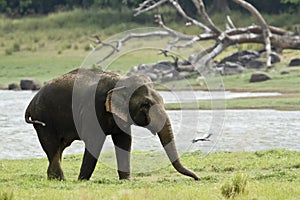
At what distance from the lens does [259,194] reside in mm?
10898

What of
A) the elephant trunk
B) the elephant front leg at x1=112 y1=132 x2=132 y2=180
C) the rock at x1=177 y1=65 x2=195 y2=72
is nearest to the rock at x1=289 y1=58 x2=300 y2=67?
the rock at x1=177 y1=65 x2=195 y2=72

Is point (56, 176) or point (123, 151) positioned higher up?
point (123, 151)

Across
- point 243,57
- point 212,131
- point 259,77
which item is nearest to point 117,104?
point 212,131

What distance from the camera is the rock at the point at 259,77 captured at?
3189cm

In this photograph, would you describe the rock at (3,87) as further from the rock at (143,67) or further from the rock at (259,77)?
the rock at (259,77)

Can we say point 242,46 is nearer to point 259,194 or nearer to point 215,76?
point 215,76

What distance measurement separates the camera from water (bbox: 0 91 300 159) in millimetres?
19547

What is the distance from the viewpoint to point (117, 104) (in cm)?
1264

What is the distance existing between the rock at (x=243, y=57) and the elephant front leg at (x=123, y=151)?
75.8 feet

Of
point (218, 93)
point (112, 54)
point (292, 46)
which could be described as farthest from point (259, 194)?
point (292, 46)

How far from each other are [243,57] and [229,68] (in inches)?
72.1

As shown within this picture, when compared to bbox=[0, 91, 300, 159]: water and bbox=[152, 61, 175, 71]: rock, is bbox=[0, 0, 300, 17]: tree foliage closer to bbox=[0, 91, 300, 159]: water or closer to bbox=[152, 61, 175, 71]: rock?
bbox=[152, 61, 175, 71]: rock

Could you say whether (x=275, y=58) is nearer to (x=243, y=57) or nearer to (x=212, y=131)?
(x=243, y=57)

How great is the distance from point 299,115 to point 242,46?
15.8m
